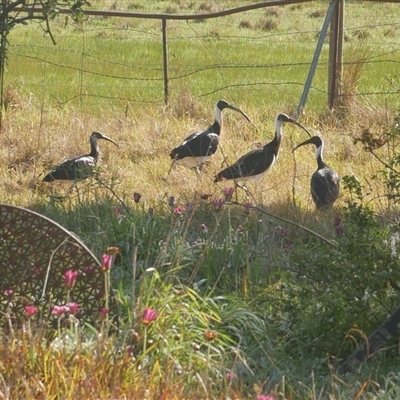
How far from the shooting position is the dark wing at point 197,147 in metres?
9.38

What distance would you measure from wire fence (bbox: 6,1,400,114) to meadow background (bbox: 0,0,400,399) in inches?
18.2

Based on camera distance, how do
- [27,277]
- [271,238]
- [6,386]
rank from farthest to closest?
[271,238]
[27,277]
[6,386]

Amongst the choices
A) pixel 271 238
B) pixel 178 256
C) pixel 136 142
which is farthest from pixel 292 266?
pixel 136 142

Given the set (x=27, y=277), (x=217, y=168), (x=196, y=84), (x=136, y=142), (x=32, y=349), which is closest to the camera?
(x=32, y=349)

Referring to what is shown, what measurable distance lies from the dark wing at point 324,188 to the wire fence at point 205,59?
2091 millimetres

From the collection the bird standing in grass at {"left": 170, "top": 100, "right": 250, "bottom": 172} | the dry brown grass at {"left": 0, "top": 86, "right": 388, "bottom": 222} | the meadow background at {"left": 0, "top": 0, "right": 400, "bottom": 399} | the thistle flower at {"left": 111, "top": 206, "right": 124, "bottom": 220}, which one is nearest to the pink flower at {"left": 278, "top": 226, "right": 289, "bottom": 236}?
the meadow background at {"left": 0, "top": 0, "right": 400, "bottom": 399}

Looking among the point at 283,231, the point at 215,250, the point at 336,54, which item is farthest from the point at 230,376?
the point at 336,54

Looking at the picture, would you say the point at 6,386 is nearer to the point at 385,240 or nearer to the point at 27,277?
the point at 27,277

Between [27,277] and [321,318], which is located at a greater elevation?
[27,277]

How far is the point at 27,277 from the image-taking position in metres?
4.73

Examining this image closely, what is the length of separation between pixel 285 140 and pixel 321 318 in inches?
216

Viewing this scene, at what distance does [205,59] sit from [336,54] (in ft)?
27.3

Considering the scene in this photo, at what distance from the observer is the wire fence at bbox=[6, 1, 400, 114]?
13.7 m

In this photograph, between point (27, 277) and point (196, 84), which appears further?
point (196, 84)
